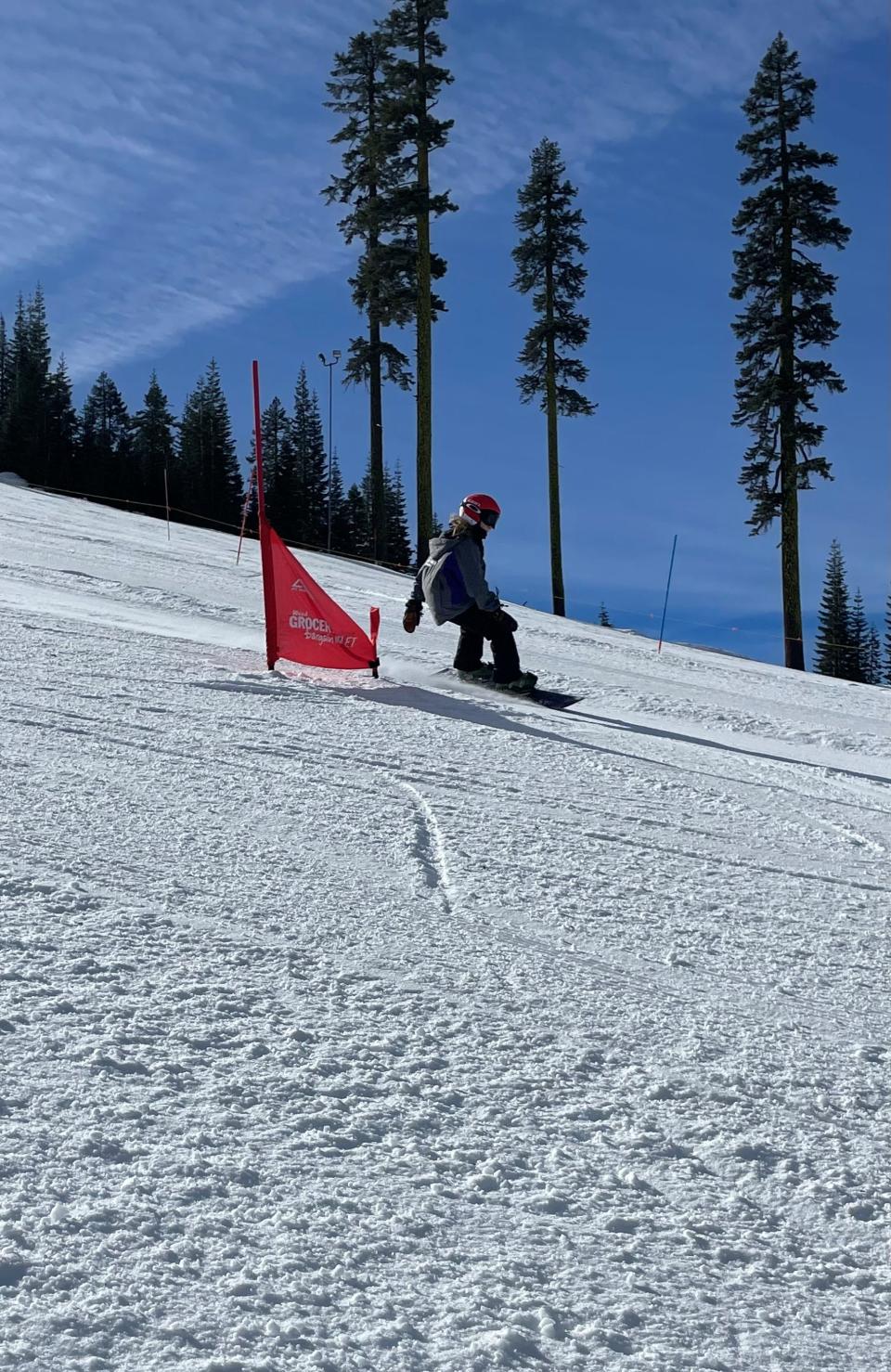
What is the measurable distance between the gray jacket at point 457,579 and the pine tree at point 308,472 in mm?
61535

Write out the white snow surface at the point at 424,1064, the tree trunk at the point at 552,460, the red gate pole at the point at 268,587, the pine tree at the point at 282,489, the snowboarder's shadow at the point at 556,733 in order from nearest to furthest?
the white snow surface at the point at 424,1064, the snowboarder's shadow at the point at 556,733, the red gate pole at the point at 268,587, the tree trunk at the point at 552,460, the pine tree at the point at 282,489

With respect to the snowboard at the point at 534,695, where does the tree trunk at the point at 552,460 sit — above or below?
above

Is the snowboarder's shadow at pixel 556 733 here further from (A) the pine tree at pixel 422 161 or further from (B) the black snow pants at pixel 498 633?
(A) the pine tree at pixel 422 161

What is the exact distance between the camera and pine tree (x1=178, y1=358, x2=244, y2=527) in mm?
76062

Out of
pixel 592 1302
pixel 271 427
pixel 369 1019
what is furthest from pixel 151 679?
pixel 271 427

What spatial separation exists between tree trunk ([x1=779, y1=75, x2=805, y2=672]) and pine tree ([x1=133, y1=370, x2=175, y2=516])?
167ft

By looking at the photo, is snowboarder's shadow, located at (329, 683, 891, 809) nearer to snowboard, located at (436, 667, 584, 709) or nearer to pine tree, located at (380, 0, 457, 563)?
snowboard, located at (436, 667, 584, 709)

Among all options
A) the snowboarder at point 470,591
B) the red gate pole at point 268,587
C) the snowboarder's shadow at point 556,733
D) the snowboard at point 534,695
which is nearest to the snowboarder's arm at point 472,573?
the snowboarder at point 470,591

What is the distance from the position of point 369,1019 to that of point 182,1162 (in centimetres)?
73

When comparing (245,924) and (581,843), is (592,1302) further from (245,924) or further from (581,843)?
(581,843)

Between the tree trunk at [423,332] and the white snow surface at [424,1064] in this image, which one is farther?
the tree trunk at [423,332]

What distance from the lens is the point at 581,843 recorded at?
15.1 ft

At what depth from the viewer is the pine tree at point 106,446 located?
247 feet

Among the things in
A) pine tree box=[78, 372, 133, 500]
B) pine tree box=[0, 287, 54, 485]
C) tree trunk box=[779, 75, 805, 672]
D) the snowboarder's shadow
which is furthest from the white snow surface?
pine tree box=[0, 287, 54, 485]
